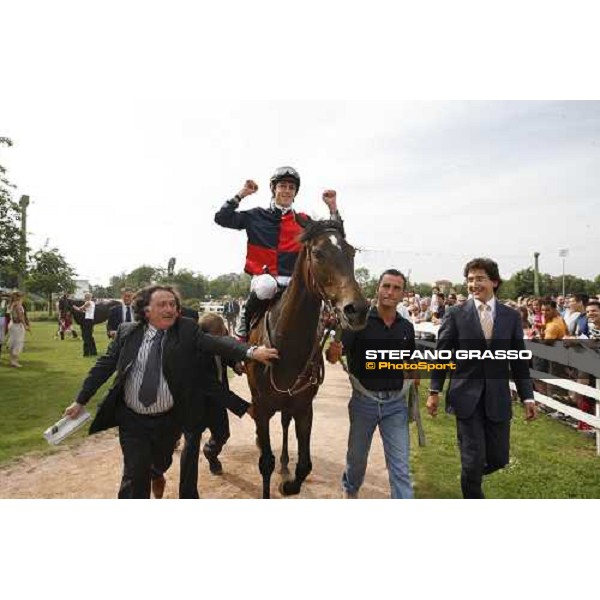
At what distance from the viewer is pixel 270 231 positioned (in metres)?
4.05

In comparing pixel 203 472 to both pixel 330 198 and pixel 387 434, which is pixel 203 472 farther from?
pixel 330 198

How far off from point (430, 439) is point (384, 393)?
2905 mm

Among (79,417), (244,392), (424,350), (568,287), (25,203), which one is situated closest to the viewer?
(79,417)

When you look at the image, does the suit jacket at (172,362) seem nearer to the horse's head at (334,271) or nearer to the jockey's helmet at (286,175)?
the horse's head at (334,271)

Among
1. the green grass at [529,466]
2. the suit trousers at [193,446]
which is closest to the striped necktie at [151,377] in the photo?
the suit trousers at [193,446]

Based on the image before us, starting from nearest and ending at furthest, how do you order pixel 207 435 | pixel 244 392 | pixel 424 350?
1. pixel 424 350
2. pixel 207 435
3. pixel 244 392

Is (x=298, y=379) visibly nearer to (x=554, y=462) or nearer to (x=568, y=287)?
(x=568, y=287)

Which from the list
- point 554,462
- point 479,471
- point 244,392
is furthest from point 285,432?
point 244,392

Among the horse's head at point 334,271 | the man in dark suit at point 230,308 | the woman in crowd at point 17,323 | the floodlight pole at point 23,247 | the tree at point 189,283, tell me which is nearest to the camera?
the horse's head at point 334,271

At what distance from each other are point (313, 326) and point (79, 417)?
6.25ft

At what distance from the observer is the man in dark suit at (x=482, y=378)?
3.36 m

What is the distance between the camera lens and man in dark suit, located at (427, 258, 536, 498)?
336 centimetres

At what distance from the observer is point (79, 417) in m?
3.32

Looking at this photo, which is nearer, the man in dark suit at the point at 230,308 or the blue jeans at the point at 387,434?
the blue jeans at the point at 387,434
